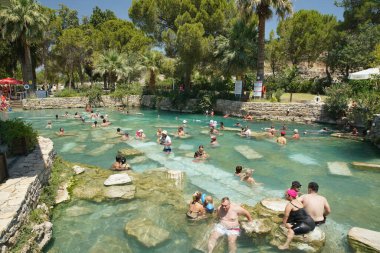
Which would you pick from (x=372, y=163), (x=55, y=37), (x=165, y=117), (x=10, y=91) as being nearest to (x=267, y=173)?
(x=372, y=163)

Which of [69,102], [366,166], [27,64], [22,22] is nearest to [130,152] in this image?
[366,166]

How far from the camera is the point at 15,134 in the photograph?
10.7 metres

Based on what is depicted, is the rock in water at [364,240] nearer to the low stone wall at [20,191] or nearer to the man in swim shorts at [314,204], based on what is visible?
the man in swim shorts at [314,204]

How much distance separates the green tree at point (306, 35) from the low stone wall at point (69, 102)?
21.8 m

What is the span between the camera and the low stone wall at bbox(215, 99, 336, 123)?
25489 mm

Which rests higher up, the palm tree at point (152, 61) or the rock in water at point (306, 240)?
the palm tree at point (152, 61)

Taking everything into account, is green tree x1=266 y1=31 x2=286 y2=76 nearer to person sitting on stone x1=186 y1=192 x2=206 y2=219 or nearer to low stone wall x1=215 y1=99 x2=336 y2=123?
low stone wall x1=215 y1=99 x2=336 y2=123

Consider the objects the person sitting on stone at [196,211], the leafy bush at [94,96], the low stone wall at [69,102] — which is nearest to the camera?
the person sitting on stone at [196,211]

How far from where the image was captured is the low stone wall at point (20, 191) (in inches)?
246

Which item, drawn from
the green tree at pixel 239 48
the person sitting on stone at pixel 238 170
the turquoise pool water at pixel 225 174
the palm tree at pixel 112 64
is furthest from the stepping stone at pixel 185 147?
the palm tree at pixel 112 64

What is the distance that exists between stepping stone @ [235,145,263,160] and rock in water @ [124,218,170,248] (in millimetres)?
8600

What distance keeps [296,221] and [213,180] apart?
5281 mm

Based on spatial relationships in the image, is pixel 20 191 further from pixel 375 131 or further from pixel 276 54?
pixel 276 54

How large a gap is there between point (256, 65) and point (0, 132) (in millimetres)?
23690
